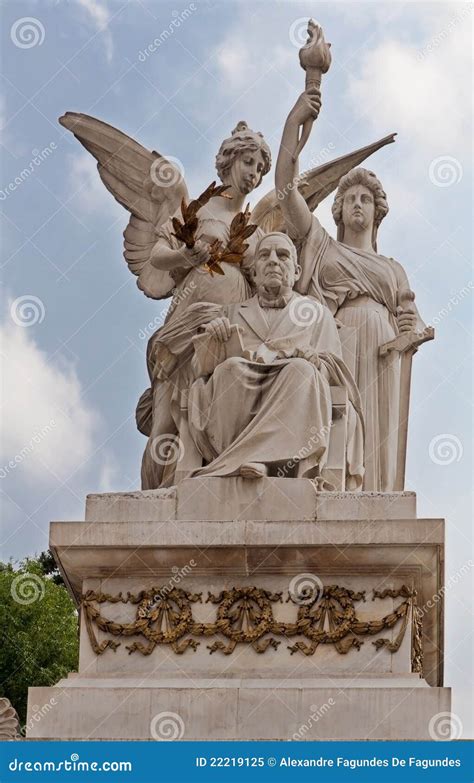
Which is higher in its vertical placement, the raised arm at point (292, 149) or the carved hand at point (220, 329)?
the raised arm at point (292, 149)

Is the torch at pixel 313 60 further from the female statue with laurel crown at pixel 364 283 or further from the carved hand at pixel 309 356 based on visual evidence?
the carved hand at pixel 309 356

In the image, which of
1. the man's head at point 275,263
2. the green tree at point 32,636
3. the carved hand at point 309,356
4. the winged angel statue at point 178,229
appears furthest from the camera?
the green tree at point 32,636

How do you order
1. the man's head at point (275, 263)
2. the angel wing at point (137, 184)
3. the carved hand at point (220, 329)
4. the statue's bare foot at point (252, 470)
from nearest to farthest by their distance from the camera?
the statue's bare foot at point (252, 470) < the carved hand at point (220, 329) < the man's head at point (275, 263) < the angel wing at point (137, 184)

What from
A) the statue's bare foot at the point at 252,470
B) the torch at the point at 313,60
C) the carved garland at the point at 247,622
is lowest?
the carved garland at the point at 247,622

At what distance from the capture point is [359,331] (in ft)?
54.7

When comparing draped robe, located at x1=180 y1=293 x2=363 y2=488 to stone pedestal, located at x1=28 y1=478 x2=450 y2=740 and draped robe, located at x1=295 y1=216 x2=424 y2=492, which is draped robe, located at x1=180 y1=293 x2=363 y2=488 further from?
draped robe, located at x1=295 y1=216 x2=424 y2=492

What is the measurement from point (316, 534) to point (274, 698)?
50.3 inches

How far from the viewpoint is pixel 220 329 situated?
50.6ft

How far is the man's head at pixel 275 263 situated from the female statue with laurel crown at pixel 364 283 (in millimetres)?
887

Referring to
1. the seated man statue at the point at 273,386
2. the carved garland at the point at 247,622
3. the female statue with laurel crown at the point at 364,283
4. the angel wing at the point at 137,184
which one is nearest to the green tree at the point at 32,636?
the angel wing at the point at 137,184

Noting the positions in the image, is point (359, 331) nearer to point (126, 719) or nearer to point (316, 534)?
point (316, 534)

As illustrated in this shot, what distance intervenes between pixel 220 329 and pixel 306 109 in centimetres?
229

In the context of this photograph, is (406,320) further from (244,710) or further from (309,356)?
(244,710)

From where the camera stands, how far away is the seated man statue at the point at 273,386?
48.4 ft
